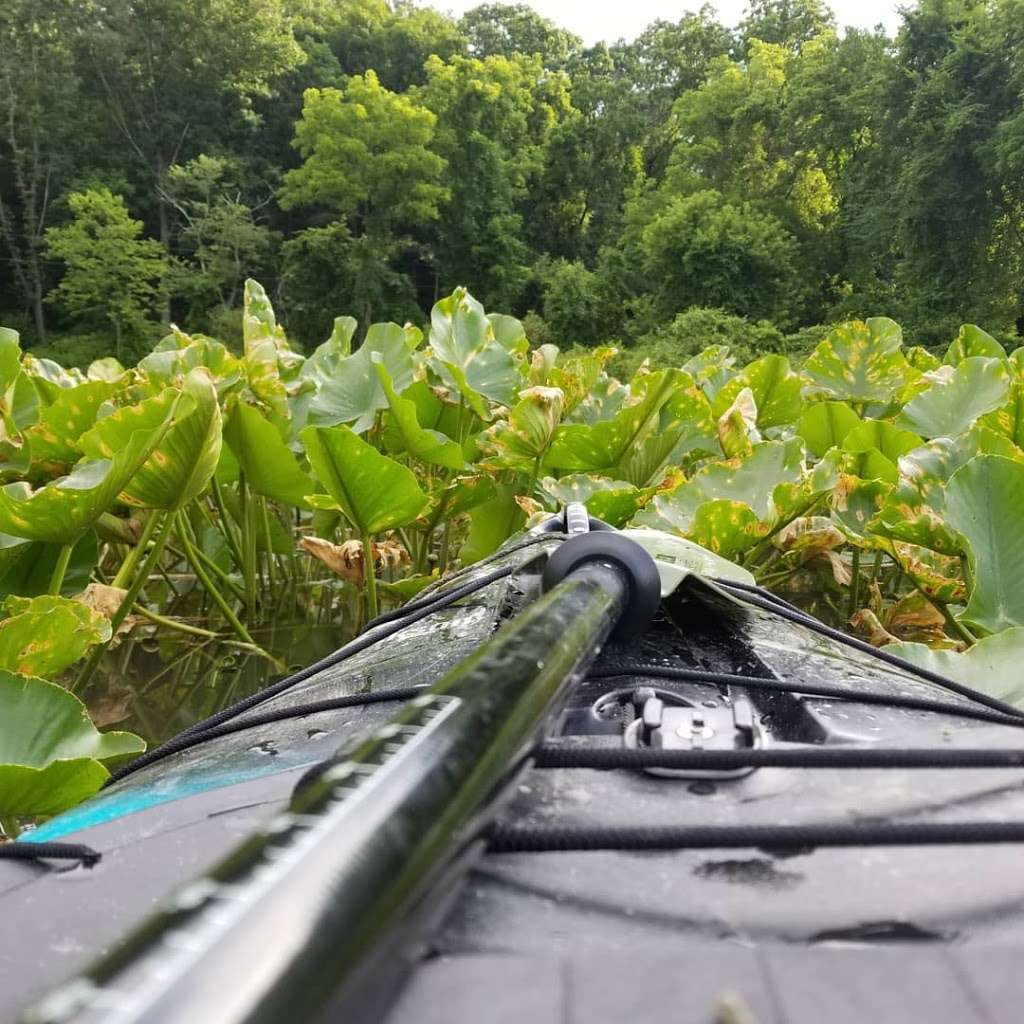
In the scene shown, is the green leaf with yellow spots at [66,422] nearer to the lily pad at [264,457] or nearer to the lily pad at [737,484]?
the lily pad at [264,457]

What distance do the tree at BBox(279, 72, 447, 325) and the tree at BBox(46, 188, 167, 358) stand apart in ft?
8.34

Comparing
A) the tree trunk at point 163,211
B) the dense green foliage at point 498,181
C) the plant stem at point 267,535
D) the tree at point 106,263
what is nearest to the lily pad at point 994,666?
the plant stem at point 267,535

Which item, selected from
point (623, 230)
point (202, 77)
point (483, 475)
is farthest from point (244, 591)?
point (623, 230)

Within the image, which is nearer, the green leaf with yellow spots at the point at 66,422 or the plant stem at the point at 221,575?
the green leaf with yellow spots at the point at 66,422

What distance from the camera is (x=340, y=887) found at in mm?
145

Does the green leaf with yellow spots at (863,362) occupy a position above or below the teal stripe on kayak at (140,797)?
above

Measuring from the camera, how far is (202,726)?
54cm

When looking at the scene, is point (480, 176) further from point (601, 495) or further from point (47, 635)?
point (47, 635)

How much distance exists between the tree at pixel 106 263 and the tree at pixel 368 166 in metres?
2.54

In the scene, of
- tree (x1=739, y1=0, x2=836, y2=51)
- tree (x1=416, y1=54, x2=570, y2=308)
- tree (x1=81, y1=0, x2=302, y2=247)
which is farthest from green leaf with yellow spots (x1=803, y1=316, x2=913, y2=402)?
tree (x1=739, y1=0, x2=836, y2=51)

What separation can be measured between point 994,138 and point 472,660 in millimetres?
9204

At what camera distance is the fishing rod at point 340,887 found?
0.12m

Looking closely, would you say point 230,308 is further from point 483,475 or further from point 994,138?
point 483,475

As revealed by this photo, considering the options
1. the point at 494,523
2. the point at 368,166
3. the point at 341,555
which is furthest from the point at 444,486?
the point at 368,166
